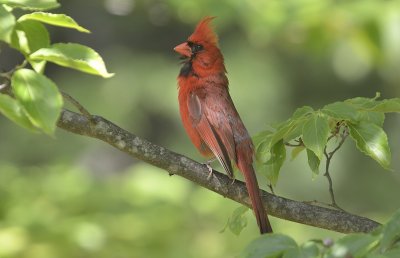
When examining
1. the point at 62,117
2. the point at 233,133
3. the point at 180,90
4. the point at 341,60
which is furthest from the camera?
the point at 341,60

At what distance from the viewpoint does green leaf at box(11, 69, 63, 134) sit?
1.78 m

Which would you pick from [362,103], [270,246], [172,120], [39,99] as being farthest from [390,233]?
[172,120]

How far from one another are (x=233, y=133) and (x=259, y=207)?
841mm

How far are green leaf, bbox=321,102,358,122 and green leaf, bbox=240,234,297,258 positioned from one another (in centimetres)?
66

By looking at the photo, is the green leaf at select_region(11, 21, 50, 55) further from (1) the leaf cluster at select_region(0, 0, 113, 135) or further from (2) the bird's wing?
(2) the bird's wing

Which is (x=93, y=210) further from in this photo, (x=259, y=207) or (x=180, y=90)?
(x=259, y=207)

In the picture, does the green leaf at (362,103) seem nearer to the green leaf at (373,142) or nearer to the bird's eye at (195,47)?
the green leaf at (373,142)

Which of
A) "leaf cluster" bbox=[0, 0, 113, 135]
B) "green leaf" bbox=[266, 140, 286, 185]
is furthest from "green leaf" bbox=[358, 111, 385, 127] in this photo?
"leaf cluster" bbox=[0, 0, 113, 135]

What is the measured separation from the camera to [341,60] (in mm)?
8812

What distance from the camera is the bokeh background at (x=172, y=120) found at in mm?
4457

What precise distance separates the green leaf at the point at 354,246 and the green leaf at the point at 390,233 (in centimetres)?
2

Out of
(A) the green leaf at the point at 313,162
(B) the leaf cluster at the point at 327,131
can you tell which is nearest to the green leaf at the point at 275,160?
(B) the leaf cluster at the point at 327,131

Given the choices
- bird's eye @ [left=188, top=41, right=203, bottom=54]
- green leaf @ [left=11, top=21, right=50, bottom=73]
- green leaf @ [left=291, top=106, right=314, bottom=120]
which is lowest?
green leaf @ [left=11, top=21, right=50, bottom=73]

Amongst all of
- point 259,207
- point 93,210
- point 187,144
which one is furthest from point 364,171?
point 259,207
